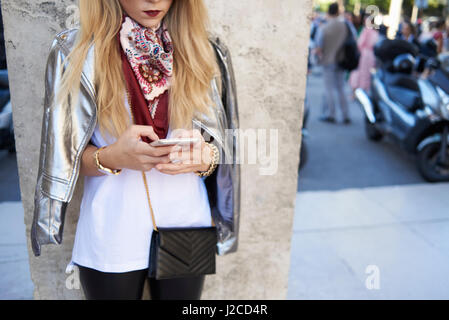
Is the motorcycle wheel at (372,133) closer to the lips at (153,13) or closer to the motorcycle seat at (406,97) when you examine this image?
the motorcycle seat at (406,97)

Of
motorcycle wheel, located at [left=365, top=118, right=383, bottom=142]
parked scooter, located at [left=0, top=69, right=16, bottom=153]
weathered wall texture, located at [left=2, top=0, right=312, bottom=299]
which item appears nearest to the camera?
Result: weathered wall texture, located at [left=2, top=0, right=312, bottom=299]

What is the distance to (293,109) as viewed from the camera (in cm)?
207

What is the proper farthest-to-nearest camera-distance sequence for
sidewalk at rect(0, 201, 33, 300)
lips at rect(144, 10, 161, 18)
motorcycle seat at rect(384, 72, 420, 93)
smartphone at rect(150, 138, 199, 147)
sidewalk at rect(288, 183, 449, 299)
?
motorcycle seat at rect(384, 72, 420, 93)
sidewalk at rect(288, 183, 449, 299)
sidewalk at rect(0, 201, 33, 300)
lips at rect(144, 10, 161, 18)
smartphone at rect(150, 138, 199, 147)

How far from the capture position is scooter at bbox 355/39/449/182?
4758 mm

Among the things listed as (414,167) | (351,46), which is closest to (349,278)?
(414,167)

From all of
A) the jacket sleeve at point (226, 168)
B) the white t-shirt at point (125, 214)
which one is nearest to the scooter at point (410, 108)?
the jacket sleeve at point (226, 168)

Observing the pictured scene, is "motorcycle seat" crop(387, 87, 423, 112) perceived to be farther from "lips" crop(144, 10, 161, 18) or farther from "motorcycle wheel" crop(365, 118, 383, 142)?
"lips" crop(144, 10, 161, 18)

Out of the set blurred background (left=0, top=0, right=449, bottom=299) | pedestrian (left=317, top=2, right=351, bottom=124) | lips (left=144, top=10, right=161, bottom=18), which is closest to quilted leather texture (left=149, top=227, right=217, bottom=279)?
lips (left=144, top=10, right=161, bottom=18)

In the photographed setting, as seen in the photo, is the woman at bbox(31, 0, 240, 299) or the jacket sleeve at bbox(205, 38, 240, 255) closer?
the woman at bbox(31, 0, 240, 299)

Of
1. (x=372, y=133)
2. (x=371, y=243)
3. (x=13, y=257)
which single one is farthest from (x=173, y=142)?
(x=372, y=133)

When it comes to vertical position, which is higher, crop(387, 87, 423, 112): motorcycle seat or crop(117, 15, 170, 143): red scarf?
crop(117, 15, 170, 143): red scarf

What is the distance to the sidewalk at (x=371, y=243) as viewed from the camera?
9.34ft

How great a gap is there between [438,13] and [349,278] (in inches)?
1539

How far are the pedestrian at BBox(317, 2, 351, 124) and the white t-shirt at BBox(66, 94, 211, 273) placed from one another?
628cm
